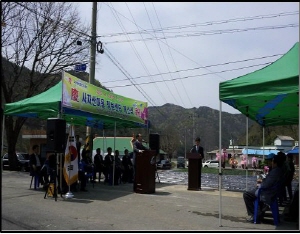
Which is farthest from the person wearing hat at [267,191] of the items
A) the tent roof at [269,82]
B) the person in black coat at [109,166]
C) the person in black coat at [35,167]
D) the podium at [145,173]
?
the person in black coat at [109,166]

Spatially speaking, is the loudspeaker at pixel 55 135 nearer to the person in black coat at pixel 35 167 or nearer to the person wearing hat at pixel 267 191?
the person in black coat at pixel 35 167

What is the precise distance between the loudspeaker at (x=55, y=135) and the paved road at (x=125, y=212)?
1506mm

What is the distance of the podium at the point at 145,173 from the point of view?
42.4 ft

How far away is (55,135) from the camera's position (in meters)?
10.9

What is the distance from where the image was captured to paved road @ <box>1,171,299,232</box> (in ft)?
24.9

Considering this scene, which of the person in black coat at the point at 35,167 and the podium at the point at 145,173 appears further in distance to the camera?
the person in black coat at the point at 35,167

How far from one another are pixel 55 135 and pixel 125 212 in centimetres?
325

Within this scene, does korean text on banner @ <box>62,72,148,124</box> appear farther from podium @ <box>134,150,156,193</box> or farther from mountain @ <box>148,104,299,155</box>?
mountain @ <box>148,104,299,155</box>

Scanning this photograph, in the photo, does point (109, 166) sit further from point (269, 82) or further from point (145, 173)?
point (269, 82)

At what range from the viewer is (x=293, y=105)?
1114 centimetres

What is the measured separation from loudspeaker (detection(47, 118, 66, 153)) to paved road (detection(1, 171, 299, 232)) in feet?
4.94

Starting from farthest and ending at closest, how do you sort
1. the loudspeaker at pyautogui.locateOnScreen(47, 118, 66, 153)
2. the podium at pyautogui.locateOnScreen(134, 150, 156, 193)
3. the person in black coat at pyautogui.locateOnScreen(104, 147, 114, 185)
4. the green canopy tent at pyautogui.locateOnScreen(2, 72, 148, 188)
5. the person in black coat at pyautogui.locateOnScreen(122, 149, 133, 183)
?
the person in black coat at pyautogui.locateOnScreen(122, 149, 133, 183), the person in black coat at pyautogui.locateOnScreen(104, 147, 114, 185), the podium at pyautogui.locateOnScreen(134, 150, 156, 193), the green canopy tent at pyautogui.locateOnScreen(2, 72, 148, 188), the loudspeaker at pyautogui.locateOnScreen(47, 118, 66, 153)

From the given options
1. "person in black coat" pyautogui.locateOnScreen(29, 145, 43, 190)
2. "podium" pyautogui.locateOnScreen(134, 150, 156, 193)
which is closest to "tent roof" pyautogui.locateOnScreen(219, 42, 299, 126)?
"podium" pyautogui.locateOnScreen(134, 150, 156, 193)

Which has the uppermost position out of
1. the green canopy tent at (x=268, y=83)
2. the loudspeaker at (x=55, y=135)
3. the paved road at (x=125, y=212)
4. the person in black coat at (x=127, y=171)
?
the green canopy tent at (x=268, y=83)
